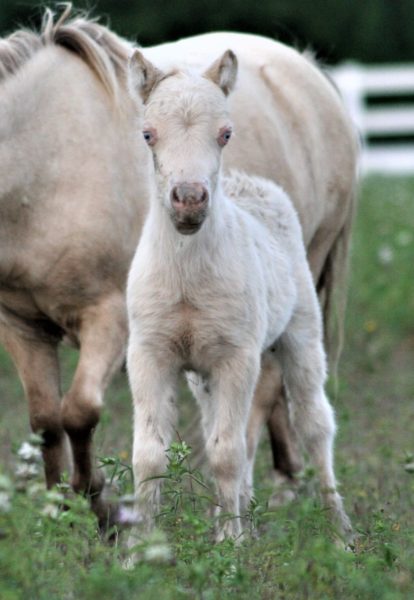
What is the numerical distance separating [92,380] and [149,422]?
1.00m

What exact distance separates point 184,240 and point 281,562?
1.12m

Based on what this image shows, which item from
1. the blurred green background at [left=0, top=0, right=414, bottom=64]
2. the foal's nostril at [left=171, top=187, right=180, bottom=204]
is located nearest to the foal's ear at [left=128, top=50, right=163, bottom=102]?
the foal's nostril at [left=171, top=187, right=180, bottom=204]

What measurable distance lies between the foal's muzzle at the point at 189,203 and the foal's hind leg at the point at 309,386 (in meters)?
1.16

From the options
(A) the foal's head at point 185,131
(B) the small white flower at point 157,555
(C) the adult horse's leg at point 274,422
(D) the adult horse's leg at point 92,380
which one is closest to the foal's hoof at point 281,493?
(C) the adult horse's leg at point 274,422

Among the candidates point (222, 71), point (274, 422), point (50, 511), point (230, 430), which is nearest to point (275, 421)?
point (274, 422)

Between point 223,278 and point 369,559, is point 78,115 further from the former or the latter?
point 369,559

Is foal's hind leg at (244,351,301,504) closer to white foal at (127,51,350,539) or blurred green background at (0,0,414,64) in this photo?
white foal at (127,51,350,539)

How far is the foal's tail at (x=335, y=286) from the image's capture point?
702 centimetres

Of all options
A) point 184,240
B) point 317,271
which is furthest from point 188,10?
point 184,240

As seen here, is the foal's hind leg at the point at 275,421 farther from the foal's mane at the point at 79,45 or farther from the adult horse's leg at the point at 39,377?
the foal's mane at the point at 79,45

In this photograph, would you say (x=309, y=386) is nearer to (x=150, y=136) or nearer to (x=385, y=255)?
(x=150, y=136)

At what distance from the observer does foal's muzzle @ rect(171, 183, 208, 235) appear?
4.00m

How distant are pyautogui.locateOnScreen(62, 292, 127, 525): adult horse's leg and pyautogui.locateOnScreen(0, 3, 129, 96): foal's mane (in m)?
0.98

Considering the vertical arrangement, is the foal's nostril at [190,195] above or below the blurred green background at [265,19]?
above
